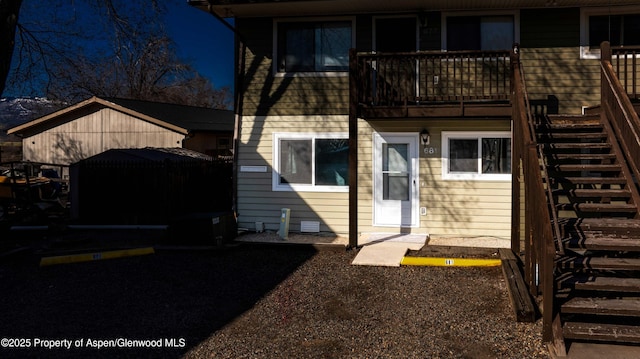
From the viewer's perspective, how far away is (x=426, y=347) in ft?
15.7

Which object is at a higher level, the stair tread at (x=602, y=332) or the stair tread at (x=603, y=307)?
the stair tread at (x=603, y=307)

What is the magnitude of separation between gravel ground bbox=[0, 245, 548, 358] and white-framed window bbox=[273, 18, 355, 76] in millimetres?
4149

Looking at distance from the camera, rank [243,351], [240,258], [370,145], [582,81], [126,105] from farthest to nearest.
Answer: [126,105], [370,145], [582,81], [240,258], [243,351]

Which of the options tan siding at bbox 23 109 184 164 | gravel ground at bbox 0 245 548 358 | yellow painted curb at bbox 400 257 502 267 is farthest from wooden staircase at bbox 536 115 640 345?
tan siding at bbox 23 109 184 164

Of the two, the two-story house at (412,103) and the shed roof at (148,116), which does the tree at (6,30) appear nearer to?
the two-story house at (412,103)

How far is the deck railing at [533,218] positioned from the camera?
15.6ft

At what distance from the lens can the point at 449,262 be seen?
25.5ft

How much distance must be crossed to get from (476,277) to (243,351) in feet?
12.4

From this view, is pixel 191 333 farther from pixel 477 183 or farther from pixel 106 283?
pixel 477 183

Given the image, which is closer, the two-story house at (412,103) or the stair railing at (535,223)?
the stair railing at (535,223)

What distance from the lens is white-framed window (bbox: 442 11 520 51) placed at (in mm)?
9758

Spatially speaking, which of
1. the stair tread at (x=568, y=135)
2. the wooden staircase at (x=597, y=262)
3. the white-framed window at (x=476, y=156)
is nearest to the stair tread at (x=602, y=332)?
the wooden staircase at (x=597, y=262)

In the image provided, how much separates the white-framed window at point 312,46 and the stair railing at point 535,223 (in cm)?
361

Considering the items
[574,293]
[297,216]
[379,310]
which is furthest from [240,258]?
[574,293]
